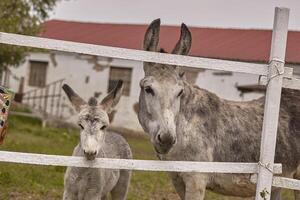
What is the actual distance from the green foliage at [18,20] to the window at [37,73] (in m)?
9.18

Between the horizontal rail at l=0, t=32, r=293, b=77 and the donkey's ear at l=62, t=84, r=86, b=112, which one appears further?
the donkey's ear at l=62, t=84, r=86, b=112

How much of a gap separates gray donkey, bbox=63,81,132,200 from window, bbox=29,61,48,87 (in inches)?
894

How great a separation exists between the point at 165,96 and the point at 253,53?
1998 centimetres

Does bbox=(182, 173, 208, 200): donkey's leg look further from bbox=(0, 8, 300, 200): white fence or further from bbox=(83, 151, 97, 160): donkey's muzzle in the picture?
bbox=(83, 151, 97, 160): donkey's muzzle

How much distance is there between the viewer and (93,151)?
14.9 ft

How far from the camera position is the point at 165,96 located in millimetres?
4680

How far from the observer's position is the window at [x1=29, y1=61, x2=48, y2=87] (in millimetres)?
28766

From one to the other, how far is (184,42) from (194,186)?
1.34 meters

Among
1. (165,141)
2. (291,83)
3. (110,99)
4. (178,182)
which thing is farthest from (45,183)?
(291,83)

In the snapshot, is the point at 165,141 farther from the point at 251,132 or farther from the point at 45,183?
the point at 45,183

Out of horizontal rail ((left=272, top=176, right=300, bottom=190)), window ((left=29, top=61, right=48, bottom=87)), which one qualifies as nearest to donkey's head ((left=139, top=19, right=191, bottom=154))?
horizontal rail ((left=272, top=176, right=300, bottom=190))

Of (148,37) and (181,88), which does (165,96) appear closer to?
(181,88)

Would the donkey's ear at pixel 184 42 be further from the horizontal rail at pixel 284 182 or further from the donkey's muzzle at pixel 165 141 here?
the horizontal rail at pixel 284 182

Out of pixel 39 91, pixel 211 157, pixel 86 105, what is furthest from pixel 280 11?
pixel 39 91
